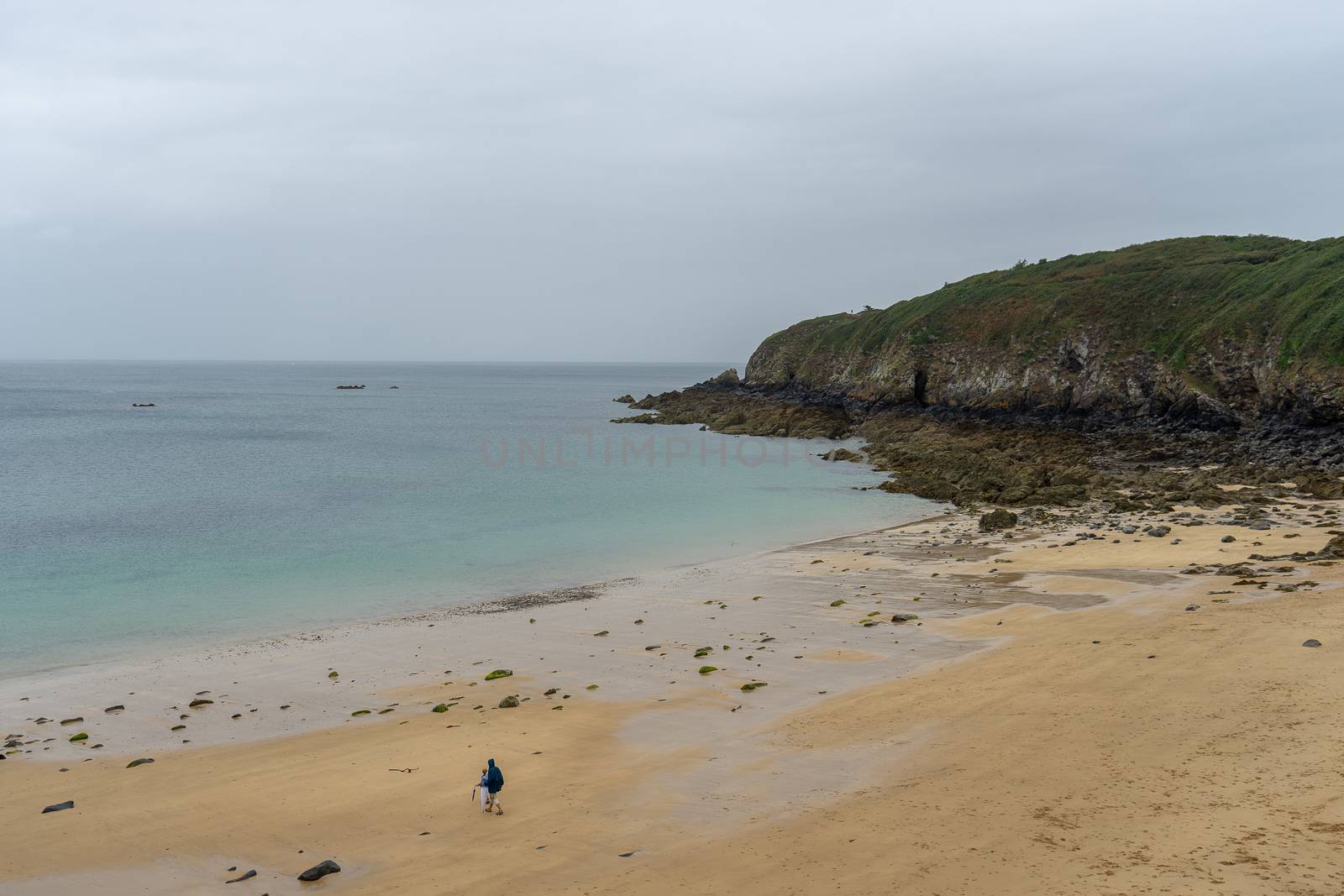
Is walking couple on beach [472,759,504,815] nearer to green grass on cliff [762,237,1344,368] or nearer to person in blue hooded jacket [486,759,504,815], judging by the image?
person in blue hooded jacket [486,759,504,815]

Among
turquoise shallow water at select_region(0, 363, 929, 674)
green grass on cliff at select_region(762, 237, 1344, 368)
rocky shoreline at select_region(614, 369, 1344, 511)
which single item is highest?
green grass on cliff at select_region(762, 237, 1344, 368)

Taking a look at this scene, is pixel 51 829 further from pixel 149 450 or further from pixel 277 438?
pixel 277 438

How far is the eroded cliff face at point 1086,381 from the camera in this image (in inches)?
1741

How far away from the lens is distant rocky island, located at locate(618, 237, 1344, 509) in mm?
39656

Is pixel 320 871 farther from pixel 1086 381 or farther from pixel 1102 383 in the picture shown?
pixel 1086 381

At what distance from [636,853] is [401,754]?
538 centimetres

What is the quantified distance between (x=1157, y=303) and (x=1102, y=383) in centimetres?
988

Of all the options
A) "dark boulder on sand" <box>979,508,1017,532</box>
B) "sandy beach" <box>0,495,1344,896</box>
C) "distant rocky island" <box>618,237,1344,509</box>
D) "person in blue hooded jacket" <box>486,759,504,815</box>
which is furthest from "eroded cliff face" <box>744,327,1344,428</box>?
"person in blue hooded jacket" <box>486,759,504,815</box>

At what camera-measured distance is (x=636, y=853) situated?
9.48m

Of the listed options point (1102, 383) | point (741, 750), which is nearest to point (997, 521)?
point (741, 750)

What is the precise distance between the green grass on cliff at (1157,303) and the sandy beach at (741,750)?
113 feet

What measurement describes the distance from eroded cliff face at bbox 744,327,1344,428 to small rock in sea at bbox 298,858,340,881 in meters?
46.7

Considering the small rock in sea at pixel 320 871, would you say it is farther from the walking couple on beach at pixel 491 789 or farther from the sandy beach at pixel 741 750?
the walking couple on beach at pixel 491 789

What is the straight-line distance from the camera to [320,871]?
9.47m
